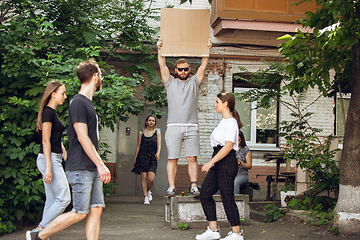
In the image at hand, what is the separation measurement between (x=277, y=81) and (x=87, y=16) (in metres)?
3.94

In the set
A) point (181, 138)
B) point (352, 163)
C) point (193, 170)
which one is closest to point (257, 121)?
point (352, 163)

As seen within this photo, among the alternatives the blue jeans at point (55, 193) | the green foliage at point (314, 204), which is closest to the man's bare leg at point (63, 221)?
the blue jeans at point (55, 193)

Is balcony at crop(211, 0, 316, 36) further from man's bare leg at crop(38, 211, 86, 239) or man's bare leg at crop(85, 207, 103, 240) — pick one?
man's bare leg at crop(38, 211, 86, 239)

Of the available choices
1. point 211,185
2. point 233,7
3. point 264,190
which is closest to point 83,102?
point 211,185

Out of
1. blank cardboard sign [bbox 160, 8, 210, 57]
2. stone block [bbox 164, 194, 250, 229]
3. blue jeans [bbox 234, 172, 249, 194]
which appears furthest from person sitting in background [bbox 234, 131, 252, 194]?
blank cardboard sign [bbox 160, 8, 210, 57]

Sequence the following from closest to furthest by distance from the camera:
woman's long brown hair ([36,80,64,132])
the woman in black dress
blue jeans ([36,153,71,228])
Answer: blue jeans ([36,153,71,228]) < woman's long brown hair ([36,80,64,132]) < the woman in black dress

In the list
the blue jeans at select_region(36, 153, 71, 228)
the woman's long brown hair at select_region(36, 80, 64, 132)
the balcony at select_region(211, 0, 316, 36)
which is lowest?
the blue jeans at select_region(36, 153, 71, 228)

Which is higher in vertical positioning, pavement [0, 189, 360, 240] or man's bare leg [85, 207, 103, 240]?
man's bare leg [85, 207, 103, 240]

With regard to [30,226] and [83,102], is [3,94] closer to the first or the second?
[30,226]

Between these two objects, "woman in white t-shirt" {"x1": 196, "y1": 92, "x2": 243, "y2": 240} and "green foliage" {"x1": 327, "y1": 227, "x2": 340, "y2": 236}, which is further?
"green foliage" {"x1": 327, "y1": 227, "x2": 340, "y2": 236}

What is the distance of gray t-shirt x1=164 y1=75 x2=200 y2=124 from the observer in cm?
503

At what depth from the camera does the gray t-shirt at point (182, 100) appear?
5031mm

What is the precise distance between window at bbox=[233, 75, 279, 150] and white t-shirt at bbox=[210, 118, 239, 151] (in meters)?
6.38

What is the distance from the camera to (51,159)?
4.05 meters
